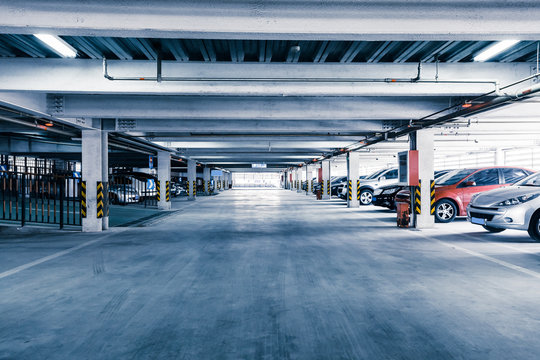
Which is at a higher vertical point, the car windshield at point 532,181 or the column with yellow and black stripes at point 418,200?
the car windshield at point 532,181

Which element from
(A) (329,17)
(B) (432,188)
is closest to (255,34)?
(A) (329,17)

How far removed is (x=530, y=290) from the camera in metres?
4.75

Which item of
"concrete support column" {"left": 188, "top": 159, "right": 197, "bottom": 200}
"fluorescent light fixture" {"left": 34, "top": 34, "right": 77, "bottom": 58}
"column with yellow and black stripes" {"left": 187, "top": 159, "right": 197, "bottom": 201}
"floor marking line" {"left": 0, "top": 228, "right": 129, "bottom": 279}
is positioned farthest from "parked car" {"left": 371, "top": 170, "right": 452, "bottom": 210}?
"concrete support column" {"left": 188, "top": 159, "right": 197, "bottom": 200}

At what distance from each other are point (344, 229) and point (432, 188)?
3.22m

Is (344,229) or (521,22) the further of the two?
(344,229)

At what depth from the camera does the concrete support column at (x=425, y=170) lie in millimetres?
11141

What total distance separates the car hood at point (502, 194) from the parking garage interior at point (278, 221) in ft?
0.22

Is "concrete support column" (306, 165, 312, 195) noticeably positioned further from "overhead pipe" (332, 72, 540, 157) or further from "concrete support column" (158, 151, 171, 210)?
"overhead pipe" (332, 72, 540, 157)

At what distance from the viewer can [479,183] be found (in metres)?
11.7

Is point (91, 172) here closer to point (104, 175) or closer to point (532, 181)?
point (104, 175)

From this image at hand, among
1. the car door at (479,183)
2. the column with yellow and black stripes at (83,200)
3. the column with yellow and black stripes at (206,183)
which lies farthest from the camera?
the column with yellow and black stripes at (206,183)

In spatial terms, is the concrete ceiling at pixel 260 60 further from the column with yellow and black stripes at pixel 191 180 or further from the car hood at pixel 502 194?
the column with yellow and black stripes at pixel 191 180

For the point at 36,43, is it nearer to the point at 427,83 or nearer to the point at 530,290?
the point at 427,83

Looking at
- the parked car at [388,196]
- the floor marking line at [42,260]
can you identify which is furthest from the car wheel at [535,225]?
the floor marking line at [42,260]
